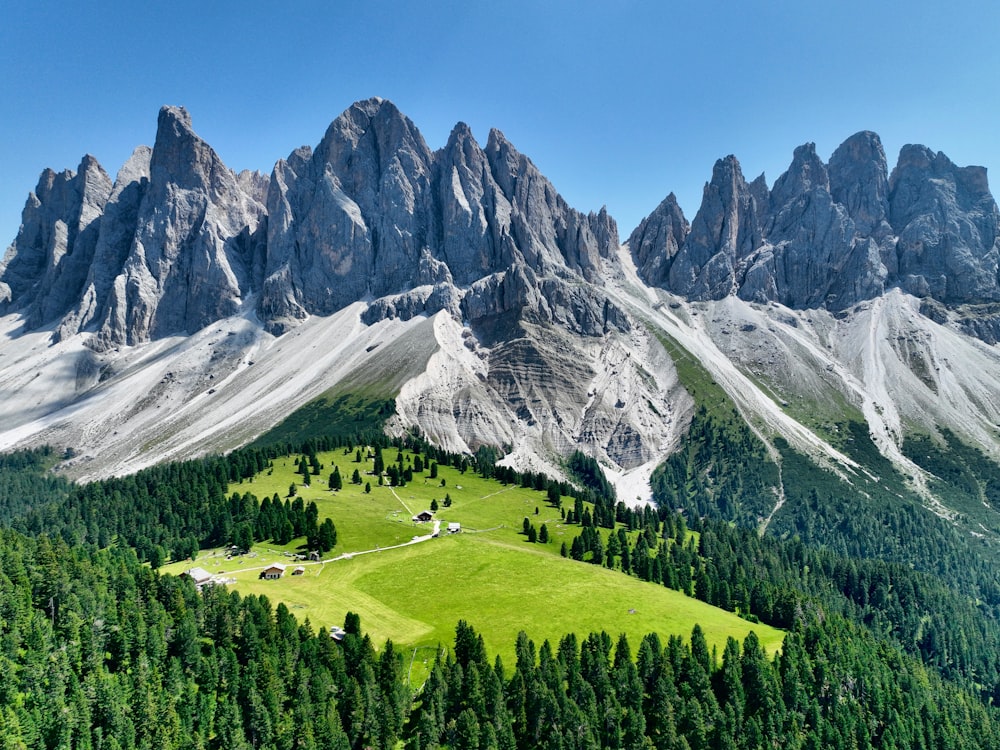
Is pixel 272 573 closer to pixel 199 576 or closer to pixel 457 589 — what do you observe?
pixel 199 576

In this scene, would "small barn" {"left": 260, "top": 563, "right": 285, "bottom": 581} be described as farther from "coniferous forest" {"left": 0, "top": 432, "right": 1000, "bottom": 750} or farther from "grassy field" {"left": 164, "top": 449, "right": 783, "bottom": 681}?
"coniferous forest" {"left": 0, "top": 432, "right": 1000, "bottom": 750}

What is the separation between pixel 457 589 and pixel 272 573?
95.6ft

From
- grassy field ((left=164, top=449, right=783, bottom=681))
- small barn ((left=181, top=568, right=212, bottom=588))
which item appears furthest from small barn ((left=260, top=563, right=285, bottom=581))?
small barn ((left=181, top=568, right=212, bottom=588))

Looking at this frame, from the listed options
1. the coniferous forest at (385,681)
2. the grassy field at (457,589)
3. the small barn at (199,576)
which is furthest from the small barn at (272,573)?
the coniferous forest at (385,681)

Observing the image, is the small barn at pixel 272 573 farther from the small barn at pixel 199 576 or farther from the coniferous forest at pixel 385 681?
the coniferous forest at pixel 385 681

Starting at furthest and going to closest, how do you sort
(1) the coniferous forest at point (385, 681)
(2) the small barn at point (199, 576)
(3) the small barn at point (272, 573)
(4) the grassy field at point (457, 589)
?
(3) the small barn at point (272, 573)
(2) the small barn at point (199, 576)
(4) the grassy field at point (457, 589)
(1) the coniferous forest at point (385, 681)

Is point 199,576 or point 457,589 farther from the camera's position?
point 457,589

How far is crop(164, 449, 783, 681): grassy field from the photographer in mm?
94062

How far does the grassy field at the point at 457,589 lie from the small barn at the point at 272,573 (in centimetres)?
176

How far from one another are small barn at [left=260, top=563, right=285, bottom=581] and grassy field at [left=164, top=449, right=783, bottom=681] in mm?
1763

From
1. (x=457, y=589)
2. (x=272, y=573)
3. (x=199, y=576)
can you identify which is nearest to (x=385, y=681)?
(x=457, y=589)

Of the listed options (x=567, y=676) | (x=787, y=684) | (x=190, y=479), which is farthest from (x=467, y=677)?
(x=190, y=479)

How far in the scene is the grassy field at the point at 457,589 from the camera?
94.1 m

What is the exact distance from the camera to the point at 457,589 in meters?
106
